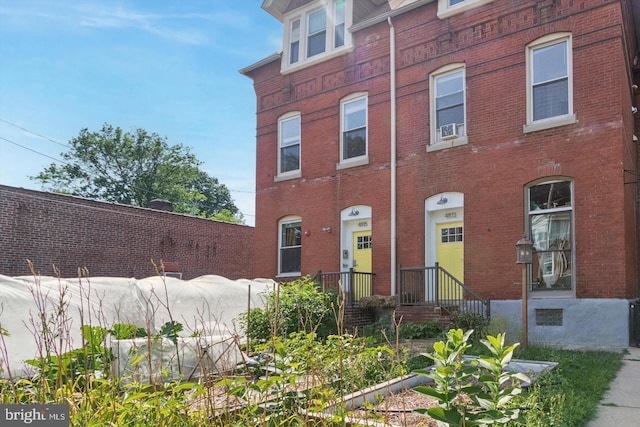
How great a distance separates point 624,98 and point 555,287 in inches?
173

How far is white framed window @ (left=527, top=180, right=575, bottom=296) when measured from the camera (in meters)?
11.2

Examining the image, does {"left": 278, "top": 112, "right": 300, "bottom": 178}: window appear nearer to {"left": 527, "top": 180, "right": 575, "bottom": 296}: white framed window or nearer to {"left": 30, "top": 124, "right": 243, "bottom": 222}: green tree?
{"left": 527, "top": 180, "right": 575, "bottom": 296}: white framed window

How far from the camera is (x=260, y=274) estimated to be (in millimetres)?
16766

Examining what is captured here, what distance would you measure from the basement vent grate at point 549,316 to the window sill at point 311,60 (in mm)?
8623

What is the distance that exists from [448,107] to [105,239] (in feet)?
42.3

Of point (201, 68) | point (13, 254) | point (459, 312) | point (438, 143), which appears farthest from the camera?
point (13, 254)

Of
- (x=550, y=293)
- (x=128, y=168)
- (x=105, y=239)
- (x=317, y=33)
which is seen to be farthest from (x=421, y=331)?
(x=128, y=168)

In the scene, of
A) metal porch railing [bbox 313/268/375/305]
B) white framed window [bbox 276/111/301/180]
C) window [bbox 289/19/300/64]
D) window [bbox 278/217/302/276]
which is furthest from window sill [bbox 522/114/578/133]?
window [bbox 289/19/300/64]

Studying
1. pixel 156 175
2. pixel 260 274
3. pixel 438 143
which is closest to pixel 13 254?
pixel 260 274

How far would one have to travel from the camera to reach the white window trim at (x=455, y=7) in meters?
12.6

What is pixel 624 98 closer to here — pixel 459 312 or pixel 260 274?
pixel 459 312

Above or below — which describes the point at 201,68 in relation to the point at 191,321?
above

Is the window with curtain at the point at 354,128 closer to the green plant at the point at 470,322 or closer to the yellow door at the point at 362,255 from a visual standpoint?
the yellow door at the point at 362,255

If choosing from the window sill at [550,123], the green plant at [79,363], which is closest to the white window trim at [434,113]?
the window sill at [550,123]
